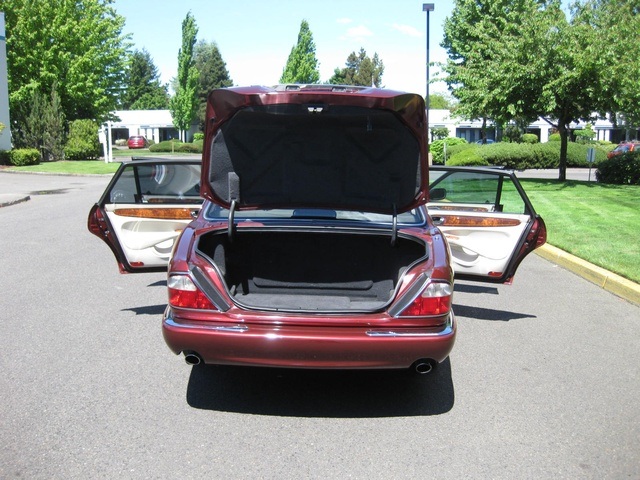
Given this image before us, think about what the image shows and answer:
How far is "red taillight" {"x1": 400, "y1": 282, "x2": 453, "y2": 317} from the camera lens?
14.2 ft

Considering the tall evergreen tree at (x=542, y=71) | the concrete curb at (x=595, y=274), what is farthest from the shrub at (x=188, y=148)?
the concrete curb at (x=595, y=274)

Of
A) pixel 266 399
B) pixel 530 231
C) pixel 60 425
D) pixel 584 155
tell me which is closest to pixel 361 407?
pixel 266 399

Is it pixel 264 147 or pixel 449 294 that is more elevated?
pixel 264 147

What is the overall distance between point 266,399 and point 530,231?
3145mm

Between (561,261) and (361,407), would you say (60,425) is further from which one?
(561,261)

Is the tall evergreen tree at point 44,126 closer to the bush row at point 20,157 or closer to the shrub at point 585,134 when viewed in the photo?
the bush row at point 20,157

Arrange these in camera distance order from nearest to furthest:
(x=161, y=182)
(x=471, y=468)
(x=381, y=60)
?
(x=471, y=468)
(x=161, y=182)
(x=381, y=60)

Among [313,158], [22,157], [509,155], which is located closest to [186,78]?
[22,157]

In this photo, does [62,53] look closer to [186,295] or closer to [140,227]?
[140,227]

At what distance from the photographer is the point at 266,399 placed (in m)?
4.75

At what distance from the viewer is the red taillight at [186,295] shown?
437 cm

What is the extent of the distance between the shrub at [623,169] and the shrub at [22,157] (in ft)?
94.5

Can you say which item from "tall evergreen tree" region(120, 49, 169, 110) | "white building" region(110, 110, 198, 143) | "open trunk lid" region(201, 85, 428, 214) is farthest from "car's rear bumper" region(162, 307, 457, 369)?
"tall evergreen tree" region(120, 49, 169, 110)

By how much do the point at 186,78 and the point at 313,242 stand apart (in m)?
58.7
